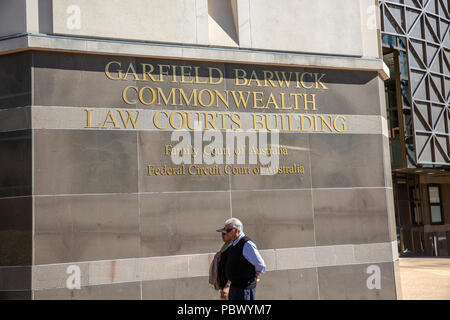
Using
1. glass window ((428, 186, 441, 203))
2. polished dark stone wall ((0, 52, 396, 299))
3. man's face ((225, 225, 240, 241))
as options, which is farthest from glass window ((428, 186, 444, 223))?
man's face ((225, 225, 240, 241))

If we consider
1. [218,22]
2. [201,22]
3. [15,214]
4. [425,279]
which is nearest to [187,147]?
[201,22]

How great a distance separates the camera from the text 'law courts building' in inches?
394

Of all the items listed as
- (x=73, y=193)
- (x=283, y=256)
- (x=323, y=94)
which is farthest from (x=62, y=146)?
(x=323, y=94)

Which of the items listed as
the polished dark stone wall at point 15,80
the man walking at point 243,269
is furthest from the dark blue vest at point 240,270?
the polished dark stone wall at point 15,80

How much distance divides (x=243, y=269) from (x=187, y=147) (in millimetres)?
4010

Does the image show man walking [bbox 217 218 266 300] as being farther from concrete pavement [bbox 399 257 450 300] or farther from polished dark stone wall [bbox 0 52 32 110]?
concrete pavement [bbox 399 257 450 300]

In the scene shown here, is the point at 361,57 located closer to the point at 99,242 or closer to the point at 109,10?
the point at 109,10

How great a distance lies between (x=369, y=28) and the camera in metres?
12.8

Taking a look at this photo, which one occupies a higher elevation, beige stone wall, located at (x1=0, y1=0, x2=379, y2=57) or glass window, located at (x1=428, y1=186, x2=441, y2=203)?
beige stone wall, located at (x1=0, y1=0, x2=379, y2=57)

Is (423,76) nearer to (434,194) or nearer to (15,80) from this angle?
(434,194)

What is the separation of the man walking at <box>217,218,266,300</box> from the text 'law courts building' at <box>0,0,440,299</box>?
→ 3186 millimetres

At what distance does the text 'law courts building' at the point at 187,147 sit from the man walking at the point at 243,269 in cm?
319

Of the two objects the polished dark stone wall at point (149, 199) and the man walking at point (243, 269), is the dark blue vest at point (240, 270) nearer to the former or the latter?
the man walking at point (243, 269)
